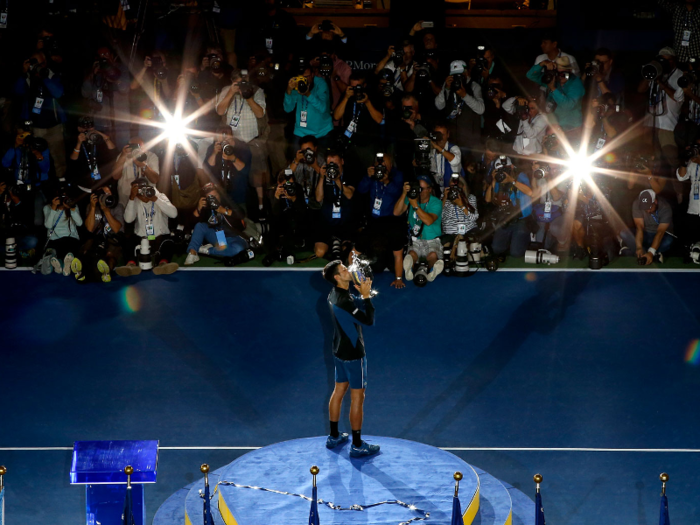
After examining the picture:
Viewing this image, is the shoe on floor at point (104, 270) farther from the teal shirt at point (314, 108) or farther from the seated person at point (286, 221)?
the teal shirt at point (314, 108)

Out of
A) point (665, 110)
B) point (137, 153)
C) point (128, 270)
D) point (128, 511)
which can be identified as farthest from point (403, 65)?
point (128, 511)

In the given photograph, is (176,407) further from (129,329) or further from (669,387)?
(669,387)

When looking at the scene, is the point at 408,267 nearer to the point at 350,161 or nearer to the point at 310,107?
the point at 350,161

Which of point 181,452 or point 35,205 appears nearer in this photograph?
point 181,452

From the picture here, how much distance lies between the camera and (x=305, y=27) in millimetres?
16500

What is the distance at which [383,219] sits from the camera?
13672 mm

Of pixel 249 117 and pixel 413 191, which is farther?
pixel 249 117

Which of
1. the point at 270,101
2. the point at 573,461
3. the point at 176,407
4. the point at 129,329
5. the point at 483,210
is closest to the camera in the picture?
the point at 573,461

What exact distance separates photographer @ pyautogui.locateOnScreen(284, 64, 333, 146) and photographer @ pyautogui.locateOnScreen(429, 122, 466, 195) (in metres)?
1.56

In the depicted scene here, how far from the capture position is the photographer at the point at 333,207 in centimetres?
1363

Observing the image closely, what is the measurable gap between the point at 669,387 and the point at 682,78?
5.43 metres

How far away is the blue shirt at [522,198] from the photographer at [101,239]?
522cm

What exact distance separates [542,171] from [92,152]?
6271 mm

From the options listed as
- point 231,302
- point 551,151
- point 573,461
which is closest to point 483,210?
point 551,151
